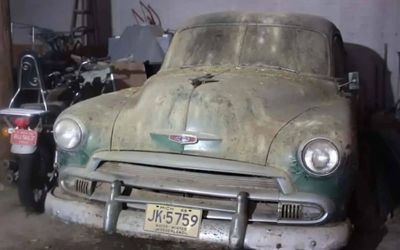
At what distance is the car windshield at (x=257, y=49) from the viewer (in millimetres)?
5223

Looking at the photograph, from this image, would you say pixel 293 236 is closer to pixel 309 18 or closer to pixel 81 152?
pixel 81 152

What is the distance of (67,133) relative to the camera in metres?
4.50

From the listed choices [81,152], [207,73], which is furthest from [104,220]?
[207,73]

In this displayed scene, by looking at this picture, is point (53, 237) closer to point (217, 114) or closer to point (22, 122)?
point (22, 122)

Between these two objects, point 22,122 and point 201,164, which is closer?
point 201,164

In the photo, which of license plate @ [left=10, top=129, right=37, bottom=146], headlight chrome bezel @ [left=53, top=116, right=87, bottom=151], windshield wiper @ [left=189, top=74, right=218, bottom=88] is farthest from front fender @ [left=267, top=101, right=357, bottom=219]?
license plate @ [left=10, top=129, right=37, bottom=146]

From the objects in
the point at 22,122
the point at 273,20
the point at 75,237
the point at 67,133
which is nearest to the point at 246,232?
the point at 67,133

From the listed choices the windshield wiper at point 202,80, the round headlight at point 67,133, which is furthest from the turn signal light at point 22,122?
the windshield wiper at point 202,80

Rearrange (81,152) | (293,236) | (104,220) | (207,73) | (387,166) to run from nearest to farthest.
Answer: (293,236) < (104,220) < (81,152) < (207,73) < (387,166)

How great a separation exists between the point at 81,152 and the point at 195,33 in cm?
175

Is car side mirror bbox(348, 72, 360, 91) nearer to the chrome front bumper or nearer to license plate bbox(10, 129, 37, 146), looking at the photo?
the chrome front bumper

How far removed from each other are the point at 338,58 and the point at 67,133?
2495 mm

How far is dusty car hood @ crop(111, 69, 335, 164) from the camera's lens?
4.13 metres

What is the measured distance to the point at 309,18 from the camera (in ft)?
18.4
